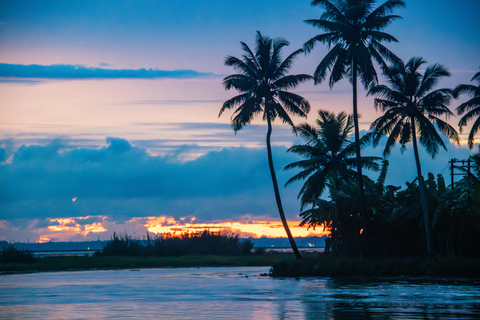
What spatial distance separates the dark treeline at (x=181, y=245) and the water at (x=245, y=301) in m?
31.0

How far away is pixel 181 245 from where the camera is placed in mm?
65312

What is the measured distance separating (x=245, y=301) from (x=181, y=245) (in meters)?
42.8

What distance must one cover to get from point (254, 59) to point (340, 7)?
796 centimetres

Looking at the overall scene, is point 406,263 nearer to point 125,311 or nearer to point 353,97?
point 353,97

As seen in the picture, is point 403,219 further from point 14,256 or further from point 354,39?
point 14,256

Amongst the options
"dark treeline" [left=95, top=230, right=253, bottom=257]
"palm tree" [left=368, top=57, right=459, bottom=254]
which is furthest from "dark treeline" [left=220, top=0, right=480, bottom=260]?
"dark treeline" [left=95, top=230, right=253, bottom=257]

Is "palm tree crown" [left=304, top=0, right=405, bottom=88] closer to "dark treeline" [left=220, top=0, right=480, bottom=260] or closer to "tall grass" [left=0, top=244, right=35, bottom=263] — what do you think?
"dark treeline" [left=220, top=0, right=480, bottom=260]

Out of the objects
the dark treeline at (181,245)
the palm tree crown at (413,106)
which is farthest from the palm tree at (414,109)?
the dark treeline at (181,245)

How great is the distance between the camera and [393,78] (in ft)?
134

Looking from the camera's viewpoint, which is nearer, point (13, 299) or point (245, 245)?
point (13, 299)

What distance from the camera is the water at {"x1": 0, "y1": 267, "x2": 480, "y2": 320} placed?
18.5 metres

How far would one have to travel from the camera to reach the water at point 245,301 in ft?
60.6

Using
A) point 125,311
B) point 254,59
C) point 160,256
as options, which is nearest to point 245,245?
point 160,256

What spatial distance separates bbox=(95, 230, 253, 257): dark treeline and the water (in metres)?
31.0
